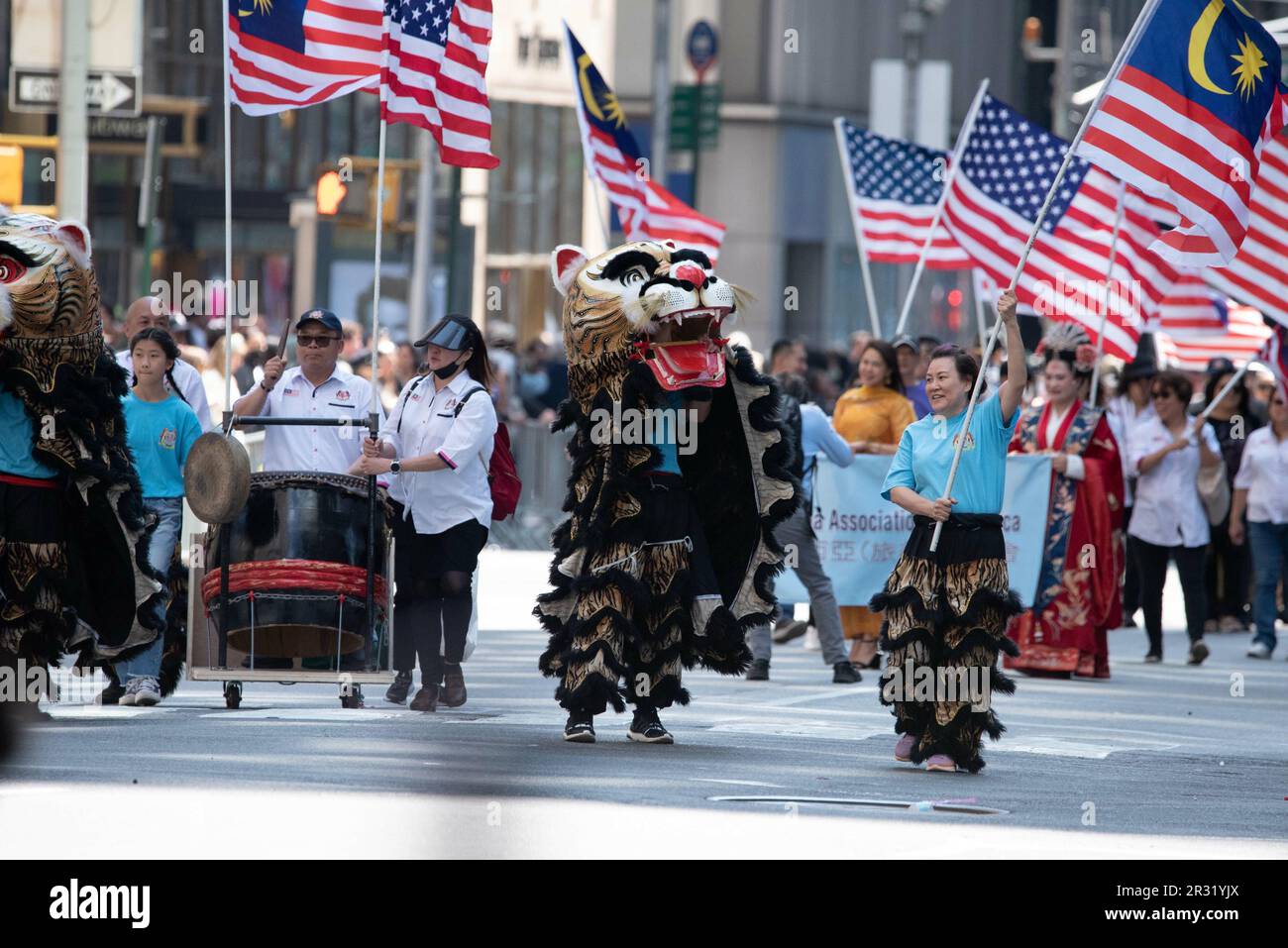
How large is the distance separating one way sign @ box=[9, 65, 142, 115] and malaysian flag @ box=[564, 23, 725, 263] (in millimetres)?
4099

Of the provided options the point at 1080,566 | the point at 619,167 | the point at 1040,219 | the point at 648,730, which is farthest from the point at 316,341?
the point at 619,167

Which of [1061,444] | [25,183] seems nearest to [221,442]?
[1061,444]

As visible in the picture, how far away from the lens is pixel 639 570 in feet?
34.8

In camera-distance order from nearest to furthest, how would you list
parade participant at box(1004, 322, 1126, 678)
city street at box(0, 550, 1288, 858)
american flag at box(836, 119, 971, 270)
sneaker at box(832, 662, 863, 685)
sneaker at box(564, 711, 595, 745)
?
1. city street at box(0, 550, 1288, 858)
2. sneaker at box(564, 711, 595, 745)
3. sneaker at box(832, 662, 863, 685)
4. parade participant at box(1004, 322, 1126, 678)
5. american flag at box(836, 119, 971, 270)

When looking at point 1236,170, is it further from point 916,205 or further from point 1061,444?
point 916,205

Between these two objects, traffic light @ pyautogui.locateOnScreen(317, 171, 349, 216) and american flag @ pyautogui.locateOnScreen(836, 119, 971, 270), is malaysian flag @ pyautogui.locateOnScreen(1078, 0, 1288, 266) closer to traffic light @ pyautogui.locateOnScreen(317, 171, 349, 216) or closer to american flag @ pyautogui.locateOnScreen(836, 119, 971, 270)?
american flag @ pyautogui.locateOnScreen(836, 119, 971, 270)

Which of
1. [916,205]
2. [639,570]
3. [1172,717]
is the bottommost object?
[1172,717]

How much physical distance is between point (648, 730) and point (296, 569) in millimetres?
1658

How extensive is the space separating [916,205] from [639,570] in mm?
8516

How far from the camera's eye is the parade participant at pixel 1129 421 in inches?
683

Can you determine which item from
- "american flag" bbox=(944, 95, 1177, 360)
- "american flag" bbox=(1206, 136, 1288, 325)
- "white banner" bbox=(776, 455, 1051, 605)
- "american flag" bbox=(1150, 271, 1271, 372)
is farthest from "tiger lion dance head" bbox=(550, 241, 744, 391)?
"american flag" bbox=(1150, 271, 1271, 372)

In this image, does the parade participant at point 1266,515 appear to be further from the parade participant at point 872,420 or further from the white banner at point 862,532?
the parade participant at point 872,420

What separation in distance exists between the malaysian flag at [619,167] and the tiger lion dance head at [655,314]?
6477 mm

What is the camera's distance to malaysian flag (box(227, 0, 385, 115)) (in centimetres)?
1184
